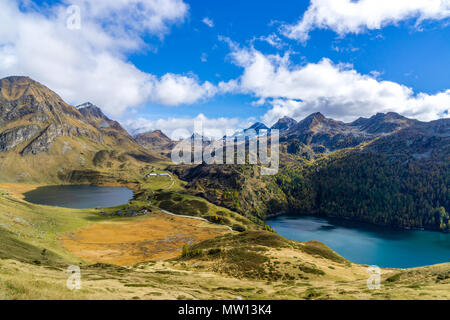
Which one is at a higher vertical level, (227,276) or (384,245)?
(227,276)

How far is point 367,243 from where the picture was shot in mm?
164375

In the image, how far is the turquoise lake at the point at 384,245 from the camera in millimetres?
132500

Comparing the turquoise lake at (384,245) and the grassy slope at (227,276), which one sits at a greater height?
the grassy slope at (227,276)

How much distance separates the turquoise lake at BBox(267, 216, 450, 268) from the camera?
13250 cm

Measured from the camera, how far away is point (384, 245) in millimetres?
160125

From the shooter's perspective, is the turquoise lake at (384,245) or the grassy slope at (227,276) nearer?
the grassy slope at (227,276)

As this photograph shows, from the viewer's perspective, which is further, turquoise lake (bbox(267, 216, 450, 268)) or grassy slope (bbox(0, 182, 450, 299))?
turquoise lake (bbox(267, 216, 450, 268))

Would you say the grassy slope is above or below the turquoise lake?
above

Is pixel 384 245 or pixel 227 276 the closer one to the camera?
pixel 227 276
